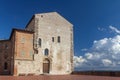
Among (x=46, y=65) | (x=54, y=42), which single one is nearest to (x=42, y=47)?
(x=54, y=42)

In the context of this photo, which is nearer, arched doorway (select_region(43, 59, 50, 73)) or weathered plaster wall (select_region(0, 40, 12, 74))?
arched doorway (select_region(43, 59, 50, 73))

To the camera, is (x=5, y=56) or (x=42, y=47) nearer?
(x=42, y=47)

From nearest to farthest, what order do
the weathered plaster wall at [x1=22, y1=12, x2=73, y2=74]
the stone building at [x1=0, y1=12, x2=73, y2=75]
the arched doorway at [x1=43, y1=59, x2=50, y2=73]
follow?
the stone building at [x1=0, y1=12, x2=73, y2=75] < the weathered plaster wall at [x1=22, y1=12, x2=73, y2=74] < the arched doorway at [x1=43, y1=59, x2=50, y2=73]

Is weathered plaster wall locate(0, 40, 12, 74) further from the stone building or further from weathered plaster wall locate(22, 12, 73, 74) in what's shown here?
weathered plaster wall locate(22, 12, 73, 74)

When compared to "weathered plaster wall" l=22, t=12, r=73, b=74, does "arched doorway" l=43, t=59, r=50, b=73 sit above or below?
below

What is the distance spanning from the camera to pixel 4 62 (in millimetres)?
44500

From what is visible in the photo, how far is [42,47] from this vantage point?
139ft

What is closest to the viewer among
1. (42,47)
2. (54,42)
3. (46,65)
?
(42,47)

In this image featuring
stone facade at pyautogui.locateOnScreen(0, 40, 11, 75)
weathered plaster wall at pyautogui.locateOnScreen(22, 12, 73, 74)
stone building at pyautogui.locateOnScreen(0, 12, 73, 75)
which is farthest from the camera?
stone facade at pyautogui.locateOnScreen(0, 40, 11, 75)

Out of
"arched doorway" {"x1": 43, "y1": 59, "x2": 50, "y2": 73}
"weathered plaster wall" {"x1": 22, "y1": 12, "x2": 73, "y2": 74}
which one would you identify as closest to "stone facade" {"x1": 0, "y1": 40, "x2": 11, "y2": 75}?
"weathered plaster wall" {"x1": 22, "y1": 12, "x2": 73, "y2": 74}

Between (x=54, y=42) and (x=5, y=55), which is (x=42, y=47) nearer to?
(x=54, y=42)

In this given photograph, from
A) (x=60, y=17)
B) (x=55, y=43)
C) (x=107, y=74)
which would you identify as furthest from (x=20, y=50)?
(x=107, y=74)

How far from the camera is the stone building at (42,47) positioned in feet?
130

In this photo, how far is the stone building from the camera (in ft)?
130
